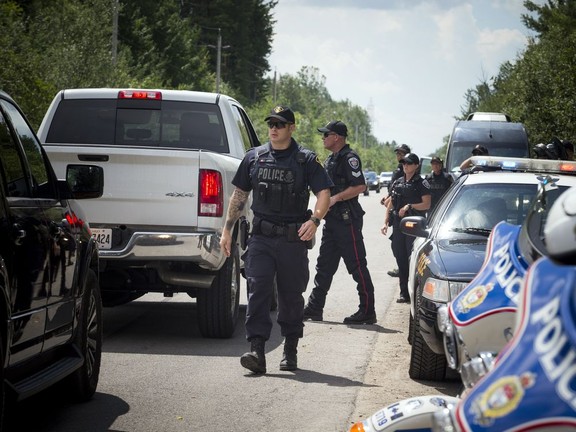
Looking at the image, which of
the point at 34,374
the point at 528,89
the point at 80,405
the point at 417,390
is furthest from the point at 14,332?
the point at 528,89

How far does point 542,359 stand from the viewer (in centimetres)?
237

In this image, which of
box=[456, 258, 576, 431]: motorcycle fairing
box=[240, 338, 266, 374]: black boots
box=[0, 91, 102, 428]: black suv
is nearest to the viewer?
box=[456, 258, 576, 431]: motorcycle fairing

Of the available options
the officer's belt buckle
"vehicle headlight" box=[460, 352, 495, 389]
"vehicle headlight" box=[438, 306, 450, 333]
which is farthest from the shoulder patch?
"vehicle headlight" box=[460, 352, 495, 389]

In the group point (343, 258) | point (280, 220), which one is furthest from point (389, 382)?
point (343, 258)

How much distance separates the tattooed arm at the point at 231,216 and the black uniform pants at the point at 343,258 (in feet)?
9.87

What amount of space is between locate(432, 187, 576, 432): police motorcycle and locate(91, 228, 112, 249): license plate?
23.1ft

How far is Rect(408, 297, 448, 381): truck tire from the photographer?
8125 millimetres

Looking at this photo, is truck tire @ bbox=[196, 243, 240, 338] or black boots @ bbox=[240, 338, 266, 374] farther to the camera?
truck tire @ bbox=[196, 243, 240, 338]

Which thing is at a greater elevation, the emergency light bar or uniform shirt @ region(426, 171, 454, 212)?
the emergency light bar

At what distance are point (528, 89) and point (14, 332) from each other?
38842 millimetres

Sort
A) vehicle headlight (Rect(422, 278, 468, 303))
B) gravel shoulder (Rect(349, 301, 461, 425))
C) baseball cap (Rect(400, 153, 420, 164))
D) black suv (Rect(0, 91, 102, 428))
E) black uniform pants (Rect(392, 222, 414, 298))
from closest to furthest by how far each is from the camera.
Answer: black suv (Rect(0, 91, 102, 428)) → gravel shoulder (Rect(349, 301, 461, 425)) → vehicle headlight (Rect(422, 278, 468, 303)) → black uniform pants (Rect(392, 222, 414, 298)) → baseball cap (Rect(400, 153, 420, 164))

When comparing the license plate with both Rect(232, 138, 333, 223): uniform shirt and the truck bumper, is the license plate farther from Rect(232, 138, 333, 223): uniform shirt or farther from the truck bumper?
Rect(232, 138, 333, 223): uniform shirt

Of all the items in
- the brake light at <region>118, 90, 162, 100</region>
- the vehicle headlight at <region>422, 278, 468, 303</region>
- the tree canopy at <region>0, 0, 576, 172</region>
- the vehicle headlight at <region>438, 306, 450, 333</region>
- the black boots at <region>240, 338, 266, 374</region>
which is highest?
the tree canopy at <region>0, 0, 576, 172</region>

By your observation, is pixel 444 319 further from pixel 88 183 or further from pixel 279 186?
pixel 279 186
